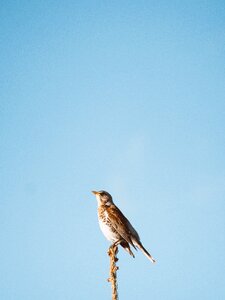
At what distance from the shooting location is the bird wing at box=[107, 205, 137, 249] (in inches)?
331

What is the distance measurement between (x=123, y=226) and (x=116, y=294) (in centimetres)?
298

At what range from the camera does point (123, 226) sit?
28.2 feet

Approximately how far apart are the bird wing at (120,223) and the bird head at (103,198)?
0.38 metres

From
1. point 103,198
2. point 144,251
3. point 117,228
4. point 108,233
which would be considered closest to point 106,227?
point 108,233

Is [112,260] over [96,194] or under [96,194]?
under

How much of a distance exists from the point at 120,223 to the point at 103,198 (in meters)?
1.19

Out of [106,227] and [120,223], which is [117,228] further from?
[106,227]

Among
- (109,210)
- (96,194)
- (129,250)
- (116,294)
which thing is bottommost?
(116,294)

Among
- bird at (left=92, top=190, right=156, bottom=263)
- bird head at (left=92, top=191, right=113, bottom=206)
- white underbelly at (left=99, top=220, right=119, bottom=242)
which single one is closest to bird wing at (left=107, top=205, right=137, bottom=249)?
bird at (left=92, top=190, right=156, bottom=263)

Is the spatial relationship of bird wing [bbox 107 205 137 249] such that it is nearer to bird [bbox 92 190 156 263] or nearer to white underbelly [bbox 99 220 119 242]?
bird [bbox 92 190 156 263]

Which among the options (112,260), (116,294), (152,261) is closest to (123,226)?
(152,261)

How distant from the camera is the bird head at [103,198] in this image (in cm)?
953

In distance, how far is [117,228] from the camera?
→ 8539 mm

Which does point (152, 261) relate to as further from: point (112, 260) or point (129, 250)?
point (112, 260)
